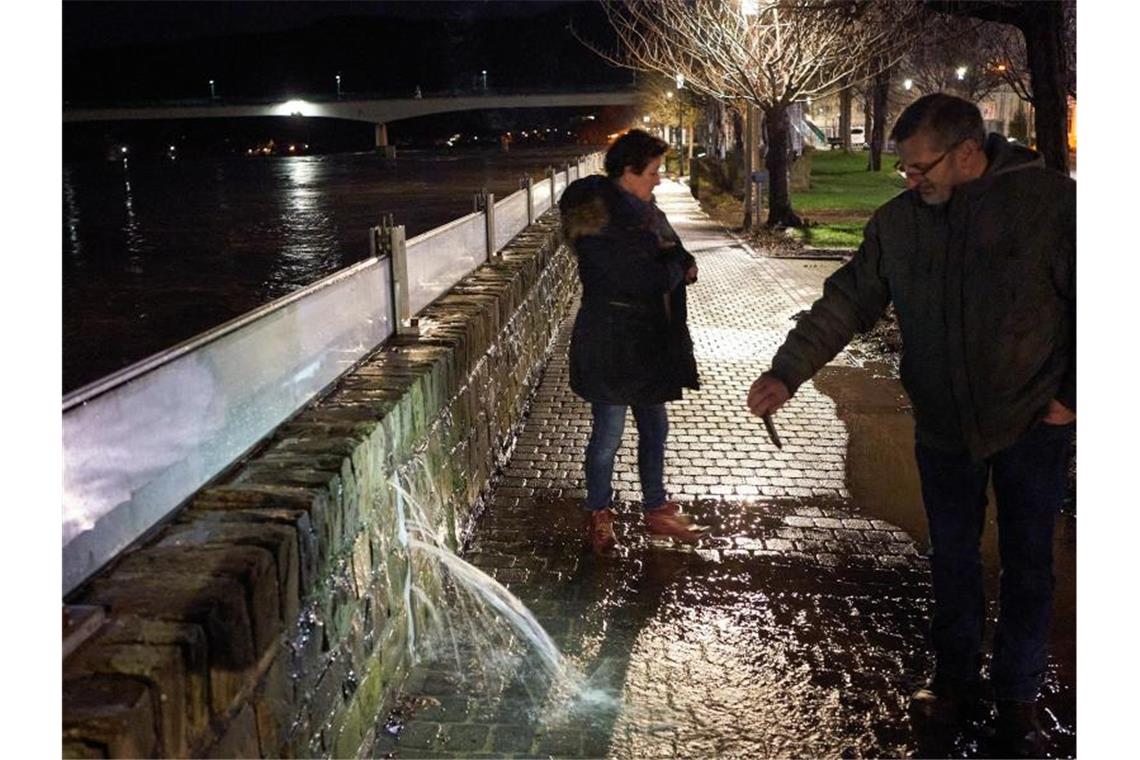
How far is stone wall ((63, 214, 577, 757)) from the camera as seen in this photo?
79.2 inches

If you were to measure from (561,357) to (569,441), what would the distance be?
2.61m

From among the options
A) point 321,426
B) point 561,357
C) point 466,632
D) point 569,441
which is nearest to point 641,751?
point 466,632

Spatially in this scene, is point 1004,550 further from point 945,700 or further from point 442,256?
point 442,256

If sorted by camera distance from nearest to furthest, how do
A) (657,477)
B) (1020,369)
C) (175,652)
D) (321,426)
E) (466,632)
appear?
(175,652)
(1020,369)
(321,426)
(466,632)
(657,477)

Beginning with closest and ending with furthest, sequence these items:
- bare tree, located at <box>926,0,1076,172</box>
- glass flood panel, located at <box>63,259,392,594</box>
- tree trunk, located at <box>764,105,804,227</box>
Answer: glass flood panel, located at <box>63,259,392,594</box> < bare tree, located at <box>926,0,1076,172</box> < tree trunk, located at <box>764,105,804,227</box>

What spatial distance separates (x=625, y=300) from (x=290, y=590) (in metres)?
2.43

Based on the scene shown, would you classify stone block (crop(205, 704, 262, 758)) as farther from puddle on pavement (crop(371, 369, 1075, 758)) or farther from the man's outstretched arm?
the man's outstretched arm

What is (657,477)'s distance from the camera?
5.09 metres

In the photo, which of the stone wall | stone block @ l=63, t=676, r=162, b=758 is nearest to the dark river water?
the stone wall

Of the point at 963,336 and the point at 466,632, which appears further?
the point at 466,632

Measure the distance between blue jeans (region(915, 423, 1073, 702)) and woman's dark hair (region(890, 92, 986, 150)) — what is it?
0.93 meters

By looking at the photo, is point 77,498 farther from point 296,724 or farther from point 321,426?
point 321,426

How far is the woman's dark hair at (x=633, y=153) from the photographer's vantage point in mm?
4590

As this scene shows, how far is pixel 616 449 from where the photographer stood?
5.00m
